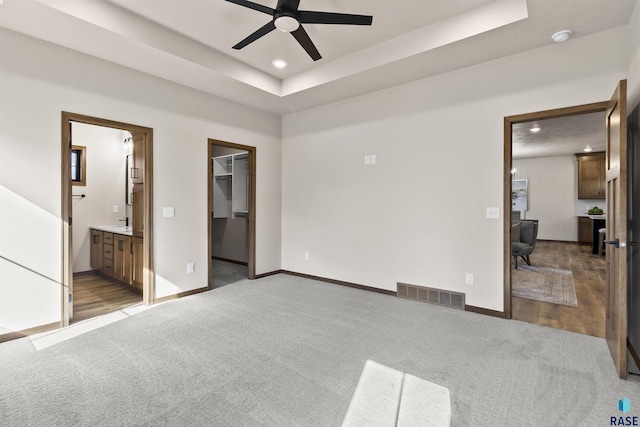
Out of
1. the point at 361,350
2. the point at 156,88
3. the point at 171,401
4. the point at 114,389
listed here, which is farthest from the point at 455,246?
the point at 156,88

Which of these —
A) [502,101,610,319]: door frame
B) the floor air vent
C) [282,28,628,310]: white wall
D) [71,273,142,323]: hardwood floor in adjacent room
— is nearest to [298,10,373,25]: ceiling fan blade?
[282,28,628,310]: white wall

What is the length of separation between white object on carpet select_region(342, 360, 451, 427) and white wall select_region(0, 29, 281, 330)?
113 inches

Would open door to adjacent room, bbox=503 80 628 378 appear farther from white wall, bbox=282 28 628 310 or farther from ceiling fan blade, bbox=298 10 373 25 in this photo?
ceiling fan blade, bbox=298 10 373 25

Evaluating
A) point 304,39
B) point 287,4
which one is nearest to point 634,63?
point 304,39

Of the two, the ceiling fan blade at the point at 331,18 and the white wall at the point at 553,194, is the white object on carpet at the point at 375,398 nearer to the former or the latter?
the ceiling fan blade at the point at 331,18

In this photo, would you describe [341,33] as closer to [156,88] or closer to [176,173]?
[156,88]

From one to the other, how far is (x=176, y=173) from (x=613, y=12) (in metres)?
4.49

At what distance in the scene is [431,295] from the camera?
3750 mm

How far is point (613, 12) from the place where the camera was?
8.15 feet

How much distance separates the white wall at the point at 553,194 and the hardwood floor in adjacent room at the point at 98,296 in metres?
10.8

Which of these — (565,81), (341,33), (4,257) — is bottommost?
(4,257)

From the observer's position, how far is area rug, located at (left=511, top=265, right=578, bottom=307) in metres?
3.98

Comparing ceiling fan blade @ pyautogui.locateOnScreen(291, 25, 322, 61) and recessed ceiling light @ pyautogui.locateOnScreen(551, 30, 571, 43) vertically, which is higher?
recessed ceiling light @ pyautogui.locateOnScreen(551, 30, 571, 43)

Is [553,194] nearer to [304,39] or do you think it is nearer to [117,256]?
[304,39]
